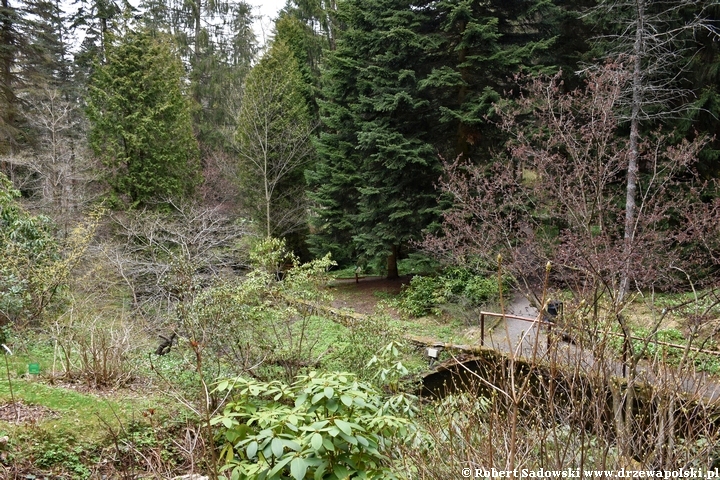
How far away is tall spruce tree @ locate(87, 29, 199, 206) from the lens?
570 inches

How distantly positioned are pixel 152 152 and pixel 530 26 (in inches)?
482

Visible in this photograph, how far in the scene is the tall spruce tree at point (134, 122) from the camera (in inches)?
570

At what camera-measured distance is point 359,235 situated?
13008 mm

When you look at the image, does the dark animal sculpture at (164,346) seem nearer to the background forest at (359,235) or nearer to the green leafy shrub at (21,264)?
the background forest at (359,235)

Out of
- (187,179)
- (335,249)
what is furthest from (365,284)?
(187,179)

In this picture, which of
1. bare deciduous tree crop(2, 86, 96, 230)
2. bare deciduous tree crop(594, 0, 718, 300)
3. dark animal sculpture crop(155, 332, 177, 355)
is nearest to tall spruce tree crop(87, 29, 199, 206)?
bare deciduous tree crop(2, 86, 96, 230)

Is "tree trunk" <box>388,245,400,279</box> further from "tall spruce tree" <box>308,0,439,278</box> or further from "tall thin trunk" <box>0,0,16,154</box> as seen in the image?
"tall thin trunk" <box>0,0,16,154</box>

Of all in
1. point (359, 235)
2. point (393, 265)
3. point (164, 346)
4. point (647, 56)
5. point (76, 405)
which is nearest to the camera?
point (76, 405)

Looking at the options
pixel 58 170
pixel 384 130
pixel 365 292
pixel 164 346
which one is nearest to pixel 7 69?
pixel 58 170

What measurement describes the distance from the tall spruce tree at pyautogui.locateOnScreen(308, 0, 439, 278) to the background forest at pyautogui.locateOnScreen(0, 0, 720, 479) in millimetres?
100

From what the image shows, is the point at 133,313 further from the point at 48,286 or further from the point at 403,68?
the point at 403,68

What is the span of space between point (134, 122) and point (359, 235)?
27.5 feet

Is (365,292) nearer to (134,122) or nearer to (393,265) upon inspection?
(393,265)

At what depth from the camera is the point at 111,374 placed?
20.9 ft
